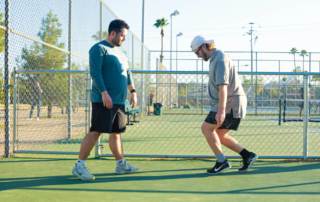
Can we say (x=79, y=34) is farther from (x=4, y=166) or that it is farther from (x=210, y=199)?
(x=210, y=199)

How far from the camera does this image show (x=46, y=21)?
709 centimetres

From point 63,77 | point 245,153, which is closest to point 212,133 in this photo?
point 245,153

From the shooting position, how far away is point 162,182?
376 cm

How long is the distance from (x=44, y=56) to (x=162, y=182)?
5.12m

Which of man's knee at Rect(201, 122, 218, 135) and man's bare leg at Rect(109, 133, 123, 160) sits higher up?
man's knee at Rect(201, 122, 218, 135)

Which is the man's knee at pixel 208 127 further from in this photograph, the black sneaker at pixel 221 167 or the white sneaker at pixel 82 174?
the white sneaker at pixel 82 174

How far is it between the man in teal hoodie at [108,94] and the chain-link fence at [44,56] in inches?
56.7

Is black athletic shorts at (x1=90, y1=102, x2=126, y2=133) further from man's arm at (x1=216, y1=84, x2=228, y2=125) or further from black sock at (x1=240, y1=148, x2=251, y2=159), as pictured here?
black sock at (x1=240, y1=148, x2=251, y2=159)

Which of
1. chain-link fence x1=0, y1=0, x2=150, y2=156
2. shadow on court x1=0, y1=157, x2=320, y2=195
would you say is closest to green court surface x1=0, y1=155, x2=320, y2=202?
shadow on court x1=0, y1=157, x2=320, y2=195

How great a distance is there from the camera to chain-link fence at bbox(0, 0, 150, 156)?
5305mm

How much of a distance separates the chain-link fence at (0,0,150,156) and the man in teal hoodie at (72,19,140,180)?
1440 mm

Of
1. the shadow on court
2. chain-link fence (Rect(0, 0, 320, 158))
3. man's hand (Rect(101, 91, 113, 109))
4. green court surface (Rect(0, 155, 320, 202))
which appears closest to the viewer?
green court surface (Rect(0, 155, 320, 202))

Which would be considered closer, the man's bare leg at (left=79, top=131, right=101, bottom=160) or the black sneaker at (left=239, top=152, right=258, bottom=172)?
the man's bare leg at (left=79, top=131, right=101, bottom=160)

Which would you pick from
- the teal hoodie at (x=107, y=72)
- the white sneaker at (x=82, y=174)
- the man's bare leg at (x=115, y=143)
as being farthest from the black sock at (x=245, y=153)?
the white sneaker at (x=82, y=174)
